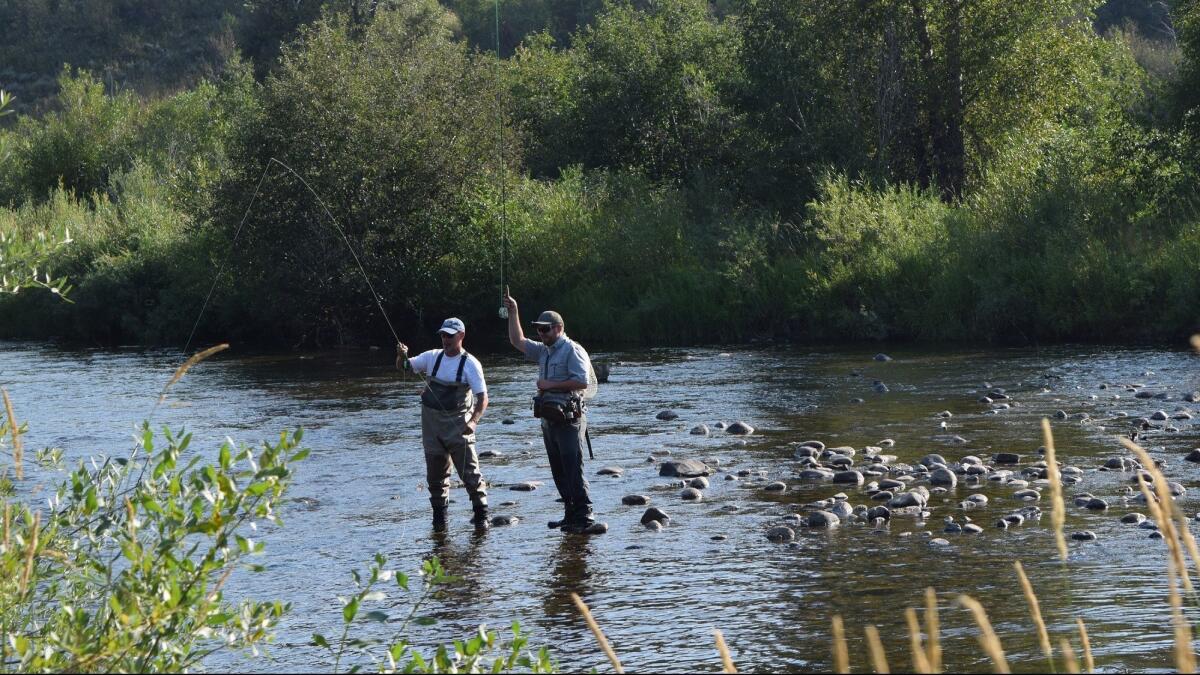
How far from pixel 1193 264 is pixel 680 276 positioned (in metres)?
10.5

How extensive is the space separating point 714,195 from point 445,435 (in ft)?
77.9

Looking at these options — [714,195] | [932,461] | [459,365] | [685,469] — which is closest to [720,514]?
[685,469]

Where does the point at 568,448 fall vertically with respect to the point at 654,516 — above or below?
above

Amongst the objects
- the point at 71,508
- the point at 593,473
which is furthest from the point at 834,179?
the point at 71,508

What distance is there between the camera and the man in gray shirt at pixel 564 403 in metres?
10.7

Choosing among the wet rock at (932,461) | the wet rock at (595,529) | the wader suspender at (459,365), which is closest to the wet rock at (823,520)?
the wet rock at (595,529)

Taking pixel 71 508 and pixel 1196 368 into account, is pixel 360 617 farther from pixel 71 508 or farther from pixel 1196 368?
pixel 1196 368

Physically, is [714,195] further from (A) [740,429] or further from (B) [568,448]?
(B) [568,448]

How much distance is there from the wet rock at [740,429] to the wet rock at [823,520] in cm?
515

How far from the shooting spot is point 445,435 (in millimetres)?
11344

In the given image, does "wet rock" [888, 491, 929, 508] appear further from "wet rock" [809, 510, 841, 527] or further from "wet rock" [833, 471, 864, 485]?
"wet rock" [833, 471, 864, 485]

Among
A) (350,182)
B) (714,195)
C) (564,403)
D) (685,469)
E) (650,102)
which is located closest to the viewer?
(564,403)

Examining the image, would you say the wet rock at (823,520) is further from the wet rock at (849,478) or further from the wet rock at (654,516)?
the wet rock at (849,478)

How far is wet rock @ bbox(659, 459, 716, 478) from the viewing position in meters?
13.7
